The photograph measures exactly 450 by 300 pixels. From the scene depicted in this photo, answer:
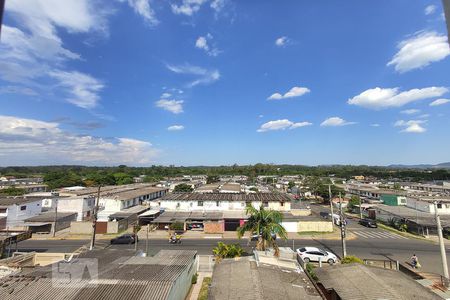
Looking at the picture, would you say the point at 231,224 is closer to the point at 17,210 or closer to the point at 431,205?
the point at 17,210

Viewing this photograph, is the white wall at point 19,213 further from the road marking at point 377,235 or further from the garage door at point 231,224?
the road marking at point 377,235

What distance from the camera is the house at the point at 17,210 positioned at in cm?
4144

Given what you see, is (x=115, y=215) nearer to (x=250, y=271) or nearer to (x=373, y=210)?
(x=250, y=271)

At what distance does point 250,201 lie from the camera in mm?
49844

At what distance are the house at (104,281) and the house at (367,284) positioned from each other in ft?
28.5

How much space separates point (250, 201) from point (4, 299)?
4027 centimetres

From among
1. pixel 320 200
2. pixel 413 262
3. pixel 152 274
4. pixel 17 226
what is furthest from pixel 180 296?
pixel 320 200

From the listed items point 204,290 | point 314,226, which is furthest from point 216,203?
point 204,290

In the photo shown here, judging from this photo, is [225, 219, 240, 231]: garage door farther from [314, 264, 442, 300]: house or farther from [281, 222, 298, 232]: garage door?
[314, 264, 442, 300]: house

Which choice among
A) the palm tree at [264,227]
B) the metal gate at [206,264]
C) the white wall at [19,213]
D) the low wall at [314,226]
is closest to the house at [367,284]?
the palm tree at [264,227]

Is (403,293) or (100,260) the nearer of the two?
(403,293)

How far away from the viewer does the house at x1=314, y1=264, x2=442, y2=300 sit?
13.8 metres

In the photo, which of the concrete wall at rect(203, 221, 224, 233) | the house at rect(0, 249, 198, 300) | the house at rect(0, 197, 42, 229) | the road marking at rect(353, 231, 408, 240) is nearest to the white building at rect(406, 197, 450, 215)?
the road marking at rect(353, 231, 408, 240)

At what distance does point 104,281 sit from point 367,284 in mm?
13527
